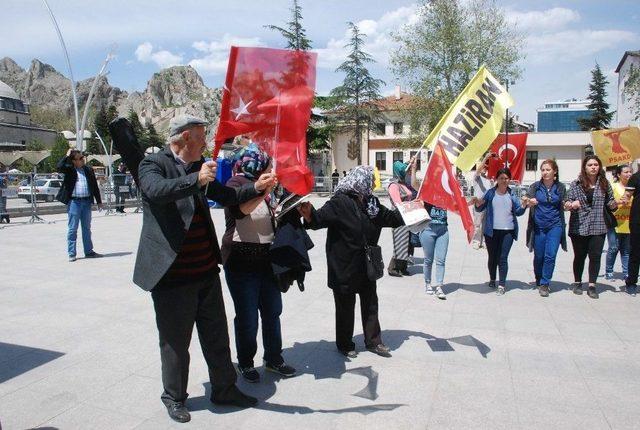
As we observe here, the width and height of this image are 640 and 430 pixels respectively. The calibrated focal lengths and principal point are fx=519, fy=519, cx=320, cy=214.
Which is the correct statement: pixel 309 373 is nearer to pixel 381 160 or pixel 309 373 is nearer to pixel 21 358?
pixel 21 358

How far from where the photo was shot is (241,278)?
414 centimetres

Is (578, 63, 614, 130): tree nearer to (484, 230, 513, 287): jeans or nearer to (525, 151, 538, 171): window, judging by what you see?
(525, 151, 538, 171): window

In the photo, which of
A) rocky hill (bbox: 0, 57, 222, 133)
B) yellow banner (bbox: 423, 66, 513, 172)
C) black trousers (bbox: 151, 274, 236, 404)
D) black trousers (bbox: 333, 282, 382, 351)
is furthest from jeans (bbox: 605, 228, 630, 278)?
rocky hill (bbox: 0, 57, 222, 133)

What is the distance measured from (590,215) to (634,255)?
94cm

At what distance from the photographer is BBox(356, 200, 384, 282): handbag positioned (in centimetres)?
473

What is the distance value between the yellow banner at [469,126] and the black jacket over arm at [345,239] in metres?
1.33

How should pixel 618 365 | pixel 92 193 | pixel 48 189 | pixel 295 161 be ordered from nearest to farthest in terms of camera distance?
pixel 295 161
pixel 618 365
pixel 92 193
pixel 48 189

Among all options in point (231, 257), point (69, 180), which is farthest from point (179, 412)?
point (69, 180)

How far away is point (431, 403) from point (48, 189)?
92.6 feet

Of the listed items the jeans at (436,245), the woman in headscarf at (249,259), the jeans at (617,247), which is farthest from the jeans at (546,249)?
the woman in headscarf at (249,259)

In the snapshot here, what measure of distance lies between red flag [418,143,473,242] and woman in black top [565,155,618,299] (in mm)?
2922

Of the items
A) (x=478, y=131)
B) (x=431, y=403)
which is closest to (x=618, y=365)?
(x=431, y=403)

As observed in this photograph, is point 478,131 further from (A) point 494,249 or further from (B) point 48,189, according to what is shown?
(B) point 48,189

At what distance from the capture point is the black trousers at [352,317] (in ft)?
15.9
